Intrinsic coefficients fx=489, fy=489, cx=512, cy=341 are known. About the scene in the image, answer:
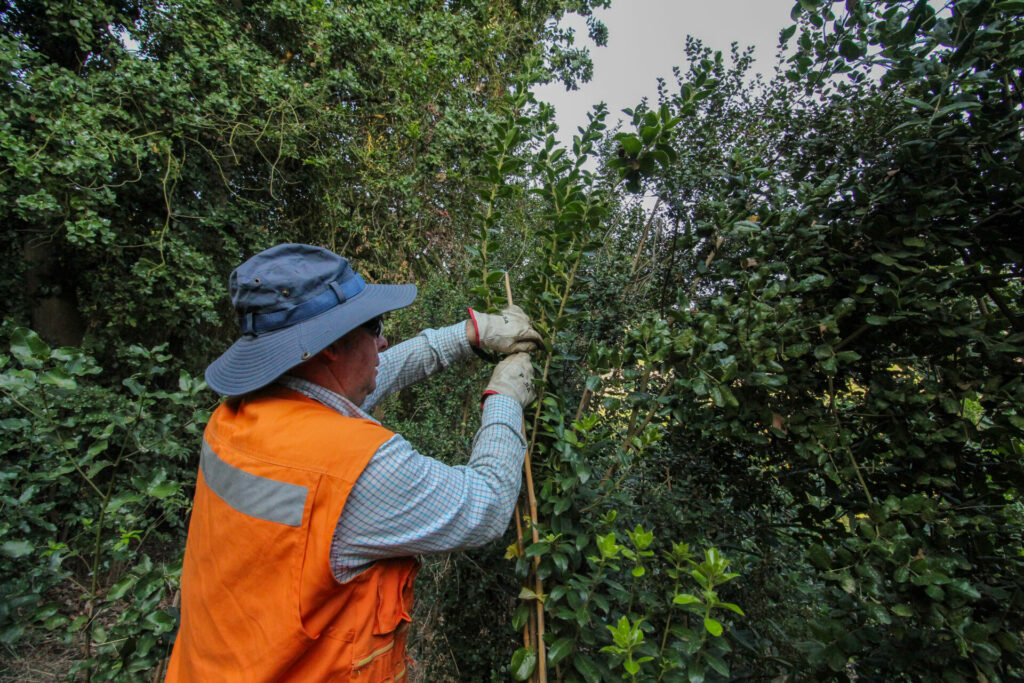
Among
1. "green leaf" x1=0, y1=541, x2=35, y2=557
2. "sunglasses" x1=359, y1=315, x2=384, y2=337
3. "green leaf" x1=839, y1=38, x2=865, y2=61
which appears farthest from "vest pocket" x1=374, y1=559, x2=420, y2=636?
"green leaf" x1=839, y1=38, x2=865, y2=61

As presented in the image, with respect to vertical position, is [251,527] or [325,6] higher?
[325,6]

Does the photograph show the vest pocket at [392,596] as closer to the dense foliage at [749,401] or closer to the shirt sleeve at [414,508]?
the shirt sleeve at [414,508]

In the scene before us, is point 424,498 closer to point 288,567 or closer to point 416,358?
point 288,567

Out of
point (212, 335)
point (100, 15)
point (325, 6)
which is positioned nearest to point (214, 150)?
point (100, 15)

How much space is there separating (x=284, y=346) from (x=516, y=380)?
65cm

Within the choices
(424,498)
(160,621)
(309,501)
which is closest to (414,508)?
(424,498)

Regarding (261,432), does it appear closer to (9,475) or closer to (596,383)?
(596,383)

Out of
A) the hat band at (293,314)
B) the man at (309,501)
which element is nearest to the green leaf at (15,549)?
the man at (309,501)

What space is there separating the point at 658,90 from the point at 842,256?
4.97ft

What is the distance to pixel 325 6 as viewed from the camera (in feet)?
13.5

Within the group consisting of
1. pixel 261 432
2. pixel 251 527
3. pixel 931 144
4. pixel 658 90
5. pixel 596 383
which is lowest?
pixel 251 527

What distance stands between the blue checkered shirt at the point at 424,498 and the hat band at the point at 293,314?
156 mm

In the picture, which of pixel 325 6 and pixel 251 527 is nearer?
pixel 251 527

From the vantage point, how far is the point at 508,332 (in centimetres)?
159
